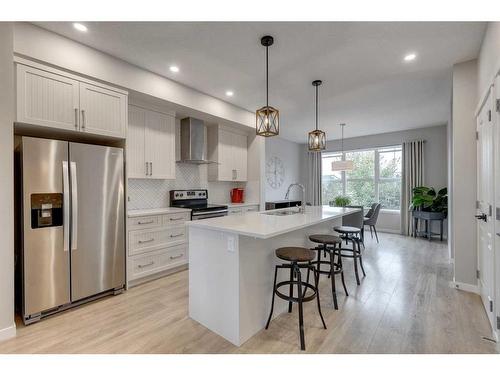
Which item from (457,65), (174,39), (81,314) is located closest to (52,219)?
(81,314)

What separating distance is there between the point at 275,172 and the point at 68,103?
547 centimetres

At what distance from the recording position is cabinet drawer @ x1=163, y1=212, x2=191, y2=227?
346cm

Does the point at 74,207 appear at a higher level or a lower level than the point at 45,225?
higher

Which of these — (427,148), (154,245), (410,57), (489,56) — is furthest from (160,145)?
(427,148)

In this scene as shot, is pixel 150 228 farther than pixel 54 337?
Yes

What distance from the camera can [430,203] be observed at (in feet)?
18.0

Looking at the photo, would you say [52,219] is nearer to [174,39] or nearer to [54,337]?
[54,337]

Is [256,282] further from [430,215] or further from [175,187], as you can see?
[430,215]

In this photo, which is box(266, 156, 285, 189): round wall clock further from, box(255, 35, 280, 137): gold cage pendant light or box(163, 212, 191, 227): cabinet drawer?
box(255, 35, 280, 137): gold cage pendant light

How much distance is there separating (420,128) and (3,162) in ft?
25.2

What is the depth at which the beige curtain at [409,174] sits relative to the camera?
20.4ft
